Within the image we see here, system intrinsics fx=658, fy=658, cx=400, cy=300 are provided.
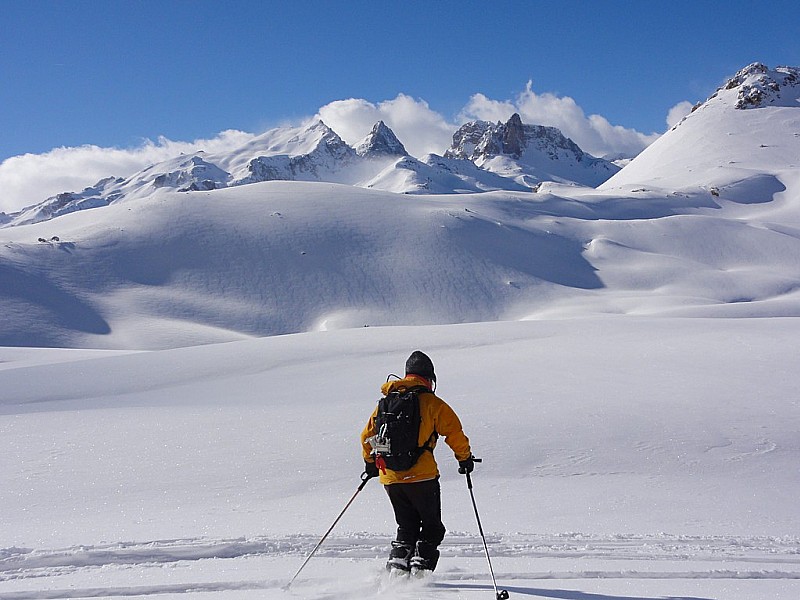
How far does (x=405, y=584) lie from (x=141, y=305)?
142ft

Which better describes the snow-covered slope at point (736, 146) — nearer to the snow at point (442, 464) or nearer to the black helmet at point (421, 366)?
the snow at point (442, 464)

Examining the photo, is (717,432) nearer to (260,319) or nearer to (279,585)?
(279,585)

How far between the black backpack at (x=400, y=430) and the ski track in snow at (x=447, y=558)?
0.90 meters

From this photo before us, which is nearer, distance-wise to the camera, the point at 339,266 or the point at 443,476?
the point at 443,476

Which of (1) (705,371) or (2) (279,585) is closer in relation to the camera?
(2) (279,585)

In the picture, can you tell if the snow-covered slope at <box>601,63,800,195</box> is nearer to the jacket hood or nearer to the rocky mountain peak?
the rocky mountain peak

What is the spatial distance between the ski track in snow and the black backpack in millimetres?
897

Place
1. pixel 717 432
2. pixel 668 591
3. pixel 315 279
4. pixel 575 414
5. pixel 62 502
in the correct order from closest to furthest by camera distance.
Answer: pixel 668 591 < pixel 62 502 < pixel 717 432 < pixel 575 414 < pixel 315 279

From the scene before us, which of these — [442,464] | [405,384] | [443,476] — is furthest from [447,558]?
[442,464]

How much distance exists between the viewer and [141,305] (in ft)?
145

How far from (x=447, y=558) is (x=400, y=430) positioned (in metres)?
1.42

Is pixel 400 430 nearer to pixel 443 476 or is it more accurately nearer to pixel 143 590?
pixel 143 590

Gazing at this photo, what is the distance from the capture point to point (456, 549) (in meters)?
5.36

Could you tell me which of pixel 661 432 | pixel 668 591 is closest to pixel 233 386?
pixel 661 432
